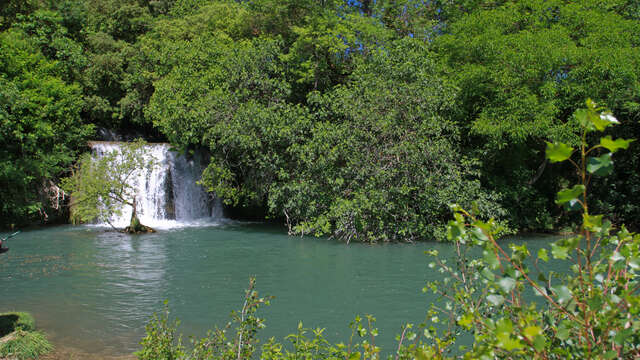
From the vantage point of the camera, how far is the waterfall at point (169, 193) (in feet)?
70.5

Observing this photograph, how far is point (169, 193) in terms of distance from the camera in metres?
22.3

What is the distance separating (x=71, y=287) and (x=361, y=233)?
9.27m

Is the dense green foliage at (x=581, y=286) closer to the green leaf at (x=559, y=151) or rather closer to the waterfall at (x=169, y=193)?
the green leaf at (x=559, y=151)

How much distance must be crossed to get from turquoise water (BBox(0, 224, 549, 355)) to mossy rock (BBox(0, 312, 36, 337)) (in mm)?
313

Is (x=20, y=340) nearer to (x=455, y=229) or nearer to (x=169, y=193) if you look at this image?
(x=455, y=229)

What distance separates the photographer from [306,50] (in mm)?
20719

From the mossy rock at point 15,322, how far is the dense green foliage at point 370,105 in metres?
9.78

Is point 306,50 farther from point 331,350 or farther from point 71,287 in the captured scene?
point 331,350

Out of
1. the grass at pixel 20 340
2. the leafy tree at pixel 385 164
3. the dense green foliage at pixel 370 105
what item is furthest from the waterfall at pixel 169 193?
the grass at pixel 20 340

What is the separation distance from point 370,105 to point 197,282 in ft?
30.0

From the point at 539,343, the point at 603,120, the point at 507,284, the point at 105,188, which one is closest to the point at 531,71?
the point at 105,188

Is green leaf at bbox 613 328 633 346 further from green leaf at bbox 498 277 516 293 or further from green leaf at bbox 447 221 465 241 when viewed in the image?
green leaf at bbox 447 221 465 241

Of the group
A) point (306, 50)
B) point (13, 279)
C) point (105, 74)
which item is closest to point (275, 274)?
point (13, 279)

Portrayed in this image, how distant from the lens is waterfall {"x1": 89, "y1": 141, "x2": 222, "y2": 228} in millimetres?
21500
